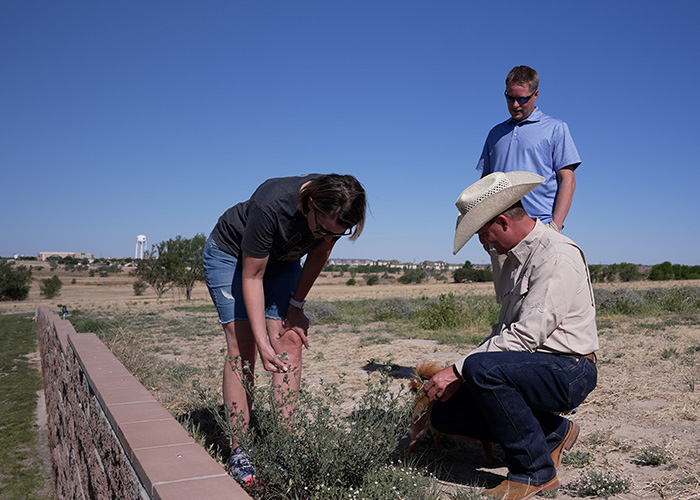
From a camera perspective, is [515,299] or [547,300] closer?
[547,300]

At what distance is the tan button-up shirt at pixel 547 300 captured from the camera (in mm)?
2342

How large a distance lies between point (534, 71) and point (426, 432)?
230 cm

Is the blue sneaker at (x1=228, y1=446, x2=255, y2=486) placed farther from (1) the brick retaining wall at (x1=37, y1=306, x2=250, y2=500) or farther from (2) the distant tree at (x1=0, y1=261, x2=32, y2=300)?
(2) the distant tree at (x1=0, y1=261, x2=32, y2=300)

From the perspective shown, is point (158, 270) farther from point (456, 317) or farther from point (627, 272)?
point (627, 272)

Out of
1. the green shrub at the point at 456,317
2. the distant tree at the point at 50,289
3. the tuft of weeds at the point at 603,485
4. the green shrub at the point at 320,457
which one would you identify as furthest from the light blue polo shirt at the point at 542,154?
the distant tree at the point at 50,289

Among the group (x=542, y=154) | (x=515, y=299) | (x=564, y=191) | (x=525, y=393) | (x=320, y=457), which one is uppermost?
(x=542, y=154)

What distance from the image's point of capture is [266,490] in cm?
230

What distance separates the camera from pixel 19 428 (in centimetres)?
597

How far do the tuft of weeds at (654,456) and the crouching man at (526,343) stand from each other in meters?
0.66

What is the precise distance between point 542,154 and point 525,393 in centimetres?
170

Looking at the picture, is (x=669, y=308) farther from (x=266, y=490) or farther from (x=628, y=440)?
(x=266, y=490)

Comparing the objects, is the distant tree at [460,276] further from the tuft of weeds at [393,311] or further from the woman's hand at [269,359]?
the woman's hand at [269,359]

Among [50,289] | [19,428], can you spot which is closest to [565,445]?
[19,428]

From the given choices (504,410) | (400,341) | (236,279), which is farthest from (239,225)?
(400,341)
